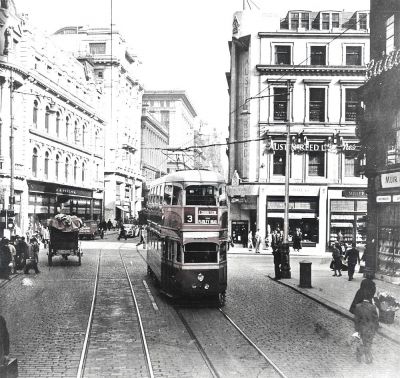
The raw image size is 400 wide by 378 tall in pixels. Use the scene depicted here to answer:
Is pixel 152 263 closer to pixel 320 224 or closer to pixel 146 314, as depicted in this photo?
pixel 146 314

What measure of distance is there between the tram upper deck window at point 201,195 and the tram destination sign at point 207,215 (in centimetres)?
24

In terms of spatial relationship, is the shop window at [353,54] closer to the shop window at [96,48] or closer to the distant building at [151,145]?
the shop window at [96,48]

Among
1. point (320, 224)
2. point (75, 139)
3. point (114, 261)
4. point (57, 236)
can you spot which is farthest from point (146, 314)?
point (320, 224)

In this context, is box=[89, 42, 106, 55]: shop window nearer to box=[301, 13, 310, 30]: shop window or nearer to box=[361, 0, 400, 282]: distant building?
box=[301, 13, 310, 30]: shop window

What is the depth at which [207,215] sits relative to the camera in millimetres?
17484

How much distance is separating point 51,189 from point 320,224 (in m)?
27.3

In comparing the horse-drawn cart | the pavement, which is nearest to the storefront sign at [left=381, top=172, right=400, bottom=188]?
the pavement

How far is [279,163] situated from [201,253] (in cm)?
2674

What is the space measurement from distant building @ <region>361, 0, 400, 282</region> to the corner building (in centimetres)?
1708

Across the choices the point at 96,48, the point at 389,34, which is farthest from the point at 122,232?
the point at 389,34

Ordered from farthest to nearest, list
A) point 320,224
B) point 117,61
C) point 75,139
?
point 117,61 → point 320,224 → point 75,139

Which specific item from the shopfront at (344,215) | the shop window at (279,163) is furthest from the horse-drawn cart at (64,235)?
the shopfront at (344,215)

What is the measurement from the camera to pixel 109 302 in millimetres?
18453

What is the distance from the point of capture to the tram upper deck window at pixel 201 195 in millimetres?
17547
